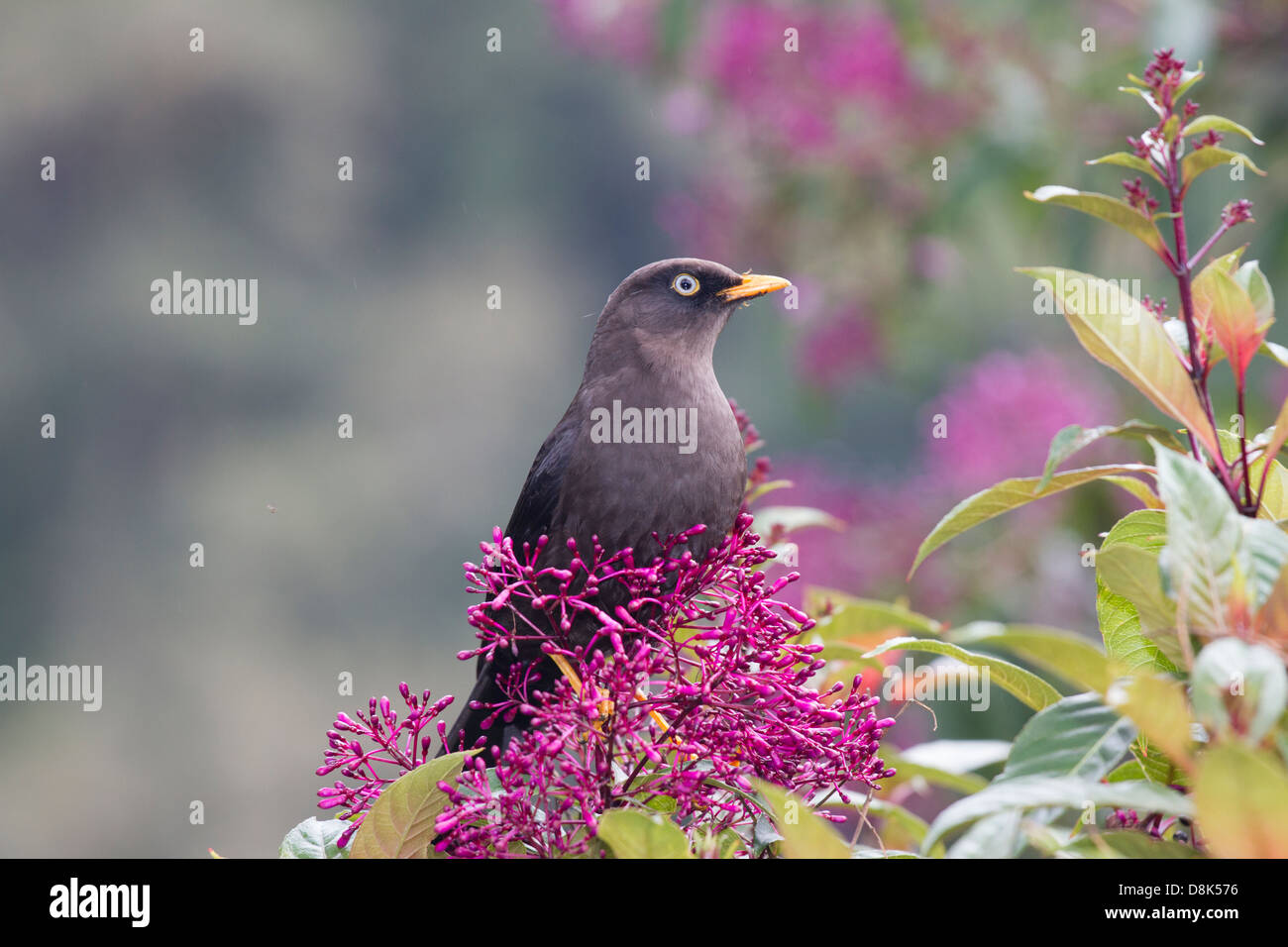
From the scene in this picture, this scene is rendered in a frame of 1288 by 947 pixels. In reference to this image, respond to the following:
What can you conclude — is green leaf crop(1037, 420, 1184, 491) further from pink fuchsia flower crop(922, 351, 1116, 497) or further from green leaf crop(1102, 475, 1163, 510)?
A: pink fuchsia flower crop(922, 351, 1116, 497)

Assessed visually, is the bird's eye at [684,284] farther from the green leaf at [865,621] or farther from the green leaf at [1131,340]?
the green leaf at [1131,340]

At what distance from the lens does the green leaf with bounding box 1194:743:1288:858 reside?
1.62 ft

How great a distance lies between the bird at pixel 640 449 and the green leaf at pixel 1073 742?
51cm

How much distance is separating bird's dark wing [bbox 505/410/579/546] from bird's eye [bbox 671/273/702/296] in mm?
197

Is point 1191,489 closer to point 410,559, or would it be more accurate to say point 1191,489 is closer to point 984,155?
point 984,155

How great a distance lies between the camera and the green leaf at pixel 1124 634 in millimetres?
765

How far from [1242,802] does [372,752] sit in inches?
20.6

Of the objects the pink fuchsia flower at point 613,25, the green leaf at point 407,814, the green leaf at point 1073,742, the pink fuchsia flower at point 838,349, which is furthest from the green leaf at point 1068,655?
the pink fuchsia flower at point 613,25

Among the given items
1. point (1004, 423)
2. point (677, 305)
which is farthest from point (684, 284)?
point (1004, 423)

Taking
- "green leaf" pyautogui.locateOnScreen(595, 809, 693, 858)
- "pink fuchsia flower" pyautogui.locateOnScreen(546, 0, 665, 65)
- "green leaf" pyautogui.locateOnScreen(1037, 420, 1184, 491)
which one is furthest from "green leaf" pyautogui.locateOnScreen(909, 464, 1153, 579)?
"pink fuchsia flower" pyautogui.locateOnScreen(546, 0, 665, 65)

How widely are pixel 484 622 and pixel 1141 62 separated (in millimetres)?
2092

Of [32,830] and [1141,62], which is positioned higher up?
[1141,62]

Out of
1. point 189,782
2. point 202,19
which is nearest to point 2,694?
point 189,782
